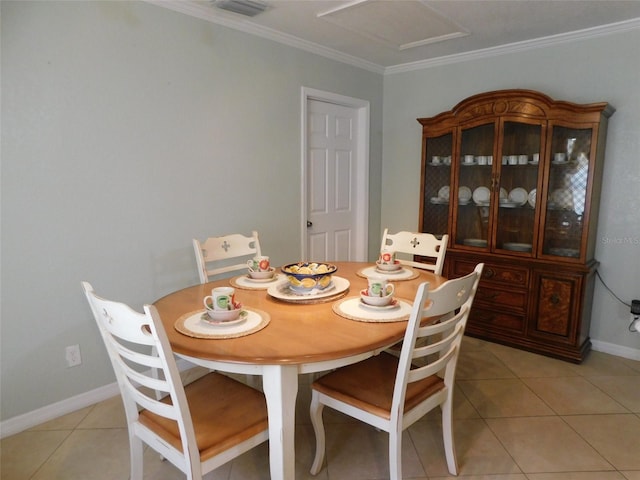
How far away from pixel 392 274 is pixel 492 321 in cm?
140

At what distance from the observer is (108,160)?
234 centimetres

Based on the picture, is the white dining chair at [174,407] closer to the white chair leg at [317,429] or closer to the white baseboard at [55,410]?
the white chair leg at [317,429]

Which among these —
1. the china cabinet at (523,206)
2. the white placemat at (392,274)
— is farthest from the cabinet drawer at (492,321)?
the white placemat at (392,274)

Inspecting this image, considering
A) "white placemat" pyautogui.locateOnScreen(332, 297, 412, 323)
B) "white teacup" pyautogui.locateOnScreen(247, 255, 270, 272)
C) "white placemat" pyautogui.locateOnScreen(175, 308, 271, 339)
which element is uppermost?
"white teacup" pyautogui.locateOnScreen(247, 255, 270, 272)

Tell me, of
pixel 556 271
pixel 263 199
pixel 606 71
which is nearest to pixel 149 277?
pixel 263 199

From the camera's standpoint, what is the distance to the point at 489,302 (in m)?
3.26

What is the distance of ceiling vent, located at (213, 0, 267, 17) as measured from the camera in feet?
8.08

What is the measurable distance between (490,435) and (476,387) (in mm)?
491

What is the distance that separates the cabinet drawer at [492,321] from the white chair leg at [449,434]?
1.60m

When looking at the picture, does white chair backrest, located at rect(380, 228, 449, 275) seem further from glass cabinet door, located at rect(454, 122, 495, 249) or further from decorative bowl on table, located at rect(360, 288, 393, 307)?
decorative bowl on table, located at rect(360, 288, 393, 307)

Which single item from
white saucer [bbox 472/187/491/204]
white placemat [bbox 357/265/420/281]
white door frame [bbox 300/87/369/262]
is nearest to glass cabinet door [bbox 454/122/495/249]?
white saucer [bbox 472/187/491/204]

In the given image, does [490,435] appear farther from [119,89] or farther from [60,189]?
[119,89]

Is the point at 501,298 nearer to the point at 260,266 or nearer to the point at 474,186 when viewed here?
the point at 474,186

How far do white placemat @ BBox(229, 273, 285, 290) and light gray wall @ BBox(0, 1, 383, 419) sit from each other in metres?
0.71
